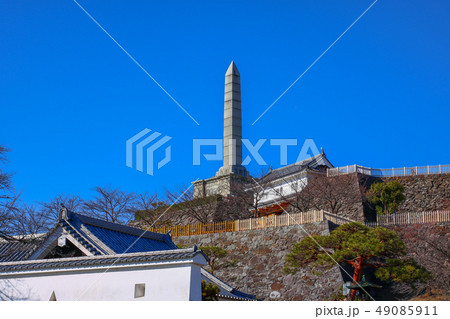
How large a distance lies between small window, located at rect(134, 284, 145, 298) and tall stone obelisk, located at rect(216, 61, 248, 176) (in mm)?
28640

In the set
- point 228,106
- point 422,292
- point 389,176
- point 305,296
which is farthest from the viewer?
point 228,106

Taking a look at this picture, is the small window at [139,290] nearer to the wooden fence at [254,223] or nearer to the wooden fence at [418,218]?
the wooden fence at [254,223]

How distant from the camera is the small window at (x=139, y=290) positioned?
38.8 ft

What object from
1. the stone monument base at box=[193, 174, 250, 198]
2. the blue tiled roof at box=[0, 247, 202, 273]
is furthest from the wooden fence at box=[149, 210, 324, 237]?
the blue tiled roof at box=[0, 247, 202, 273]

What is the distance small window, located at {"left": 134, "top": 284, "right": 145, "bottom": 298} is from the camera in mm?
11836

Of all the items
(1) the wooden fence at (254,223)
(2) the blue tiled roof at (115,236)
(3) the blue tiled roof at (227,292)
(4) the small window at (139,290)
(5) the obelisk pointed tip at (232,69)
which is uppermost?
(5) the obelisk pointed tip at (232,69)

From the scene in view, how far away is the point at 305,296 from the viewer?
23.6 metres

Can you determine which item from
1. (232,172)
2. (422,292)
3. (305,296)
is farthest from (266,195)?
(422,292)

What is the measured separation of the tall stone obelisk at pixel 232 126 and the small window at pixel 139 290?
28640 mm

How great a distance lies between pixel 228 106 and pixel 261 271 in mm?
18919

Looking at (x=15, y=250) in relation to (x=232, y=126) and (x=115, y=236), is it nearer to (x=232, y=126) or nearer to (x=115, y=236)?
(x=115, y=236)

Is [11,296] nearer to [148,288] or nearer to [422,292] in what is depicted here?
[148,288]

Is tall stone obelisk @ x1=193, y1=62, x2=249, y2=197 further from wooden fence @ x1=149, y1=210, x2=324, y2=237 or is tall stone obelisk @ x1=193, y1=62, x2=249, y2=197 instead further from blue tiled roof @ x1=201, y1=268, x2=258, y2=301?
blue tiled roof @ x1=201, y1=268, x2=258, y2=301

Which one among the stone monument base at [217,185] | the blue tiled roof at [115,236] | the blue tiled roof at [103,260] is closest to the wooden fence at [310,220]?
the blue tiled roof at [115,236]
